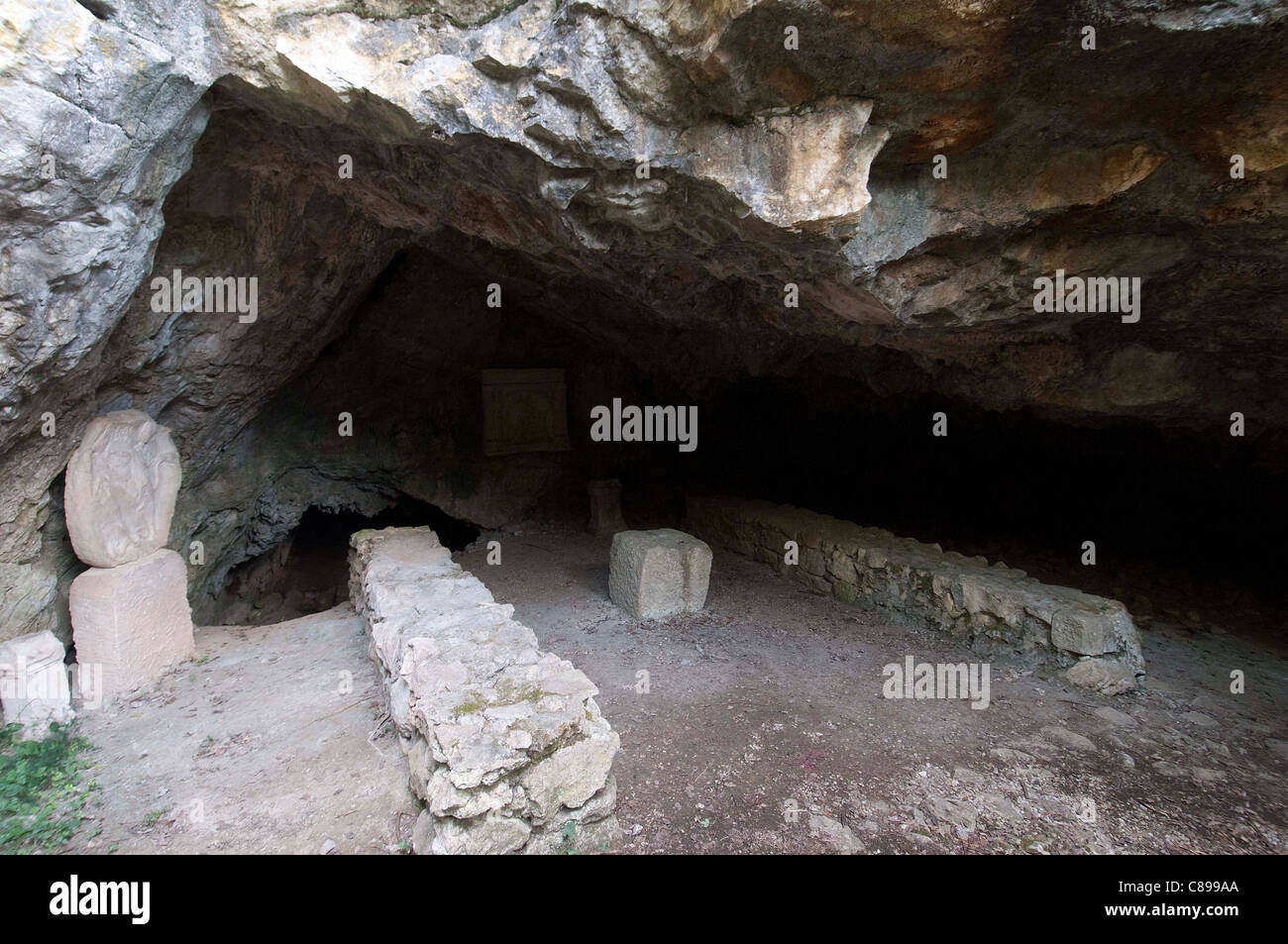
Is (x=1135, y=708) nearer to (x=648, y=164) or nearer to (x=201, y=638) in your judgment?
(x=648, y=164)

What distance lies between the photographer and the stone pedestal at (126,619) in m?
4.42

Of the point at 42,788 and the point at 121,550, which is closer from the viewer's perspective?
the point at 42,788

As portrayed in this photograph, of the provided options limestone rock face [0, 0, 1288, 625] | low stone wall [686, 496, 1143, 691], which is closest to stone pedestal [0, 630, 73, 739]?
limestone rock face [0, 0, 1288, 625]

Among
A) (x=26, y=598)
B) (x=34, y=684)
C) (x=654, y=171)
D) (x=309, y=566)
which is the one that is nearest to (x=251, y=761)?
(x=34, y=684)

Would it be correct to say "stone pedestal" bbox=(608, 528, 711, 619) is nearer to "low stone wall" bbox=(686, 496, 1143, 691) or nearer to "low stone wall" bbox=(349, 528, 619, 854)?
"low stone wall" bbox=(686, 496, 1143, 691)

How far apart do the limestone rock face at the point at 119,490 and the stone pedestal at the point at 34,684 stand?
676 mm

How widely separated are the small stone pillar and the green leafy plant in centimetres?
67

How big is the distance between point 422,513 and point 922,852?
9402 mm

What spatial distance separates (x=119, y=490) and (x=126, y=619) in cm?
88

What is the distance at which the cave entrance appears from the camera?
8773 millimetres

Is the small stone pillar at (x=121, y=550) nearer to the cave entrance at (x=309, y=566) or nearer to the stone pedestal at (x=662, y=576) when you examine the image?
the cave entrance at (x=309, y=566)

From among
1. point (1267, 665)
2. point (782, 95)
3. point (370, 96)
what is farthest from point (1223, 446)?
point (370, 96)

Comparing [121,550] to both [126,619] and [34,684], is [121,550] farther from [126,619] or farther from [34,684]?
[34,684]

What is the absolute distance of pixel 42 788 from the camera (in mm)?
3400
